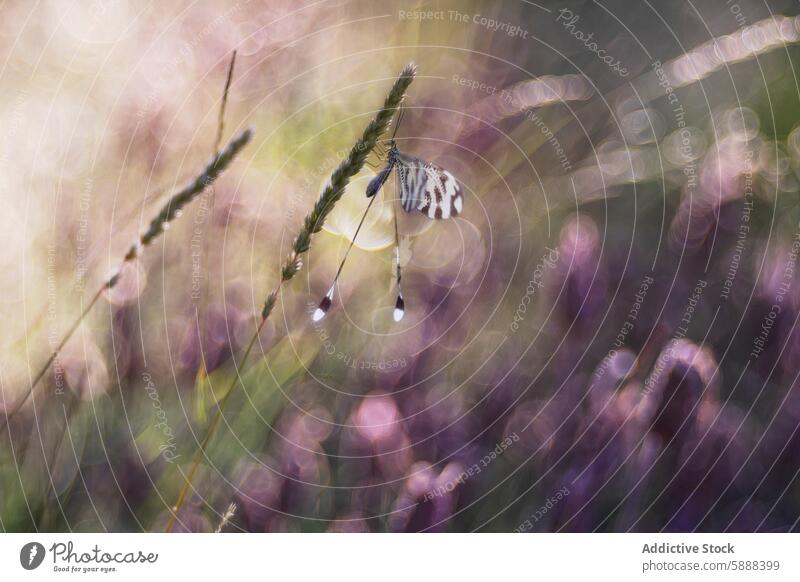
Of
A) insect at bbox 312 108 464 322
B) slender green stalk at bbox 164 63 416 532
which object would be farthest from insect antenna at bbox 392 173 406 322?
slender green stalk at bbox 164 63 416 532

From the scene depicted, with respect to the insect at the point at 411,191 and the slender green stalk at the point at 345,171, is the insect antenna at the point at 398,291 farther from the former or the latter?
the slender green stalk at the point at 345,171

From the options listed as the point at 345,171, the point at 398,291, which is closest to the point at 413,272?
the point at 398,291

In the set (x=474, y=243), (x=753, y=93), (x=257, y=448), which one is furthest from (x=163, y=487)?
(x=753, y=93)

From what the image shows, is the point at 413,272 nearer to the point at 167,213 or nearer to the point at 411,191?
the point at 411,191

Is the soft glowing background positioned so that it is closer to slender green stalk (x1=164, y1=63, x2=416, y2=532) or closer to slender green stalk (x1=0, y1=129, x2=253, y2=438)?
slender green stalk (x1=0, y1=129, x2=253, y2=438)

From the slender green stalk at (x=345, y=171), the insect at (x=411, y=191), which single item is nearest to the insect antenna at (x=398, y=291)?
the insect at (x=411, y=191)
